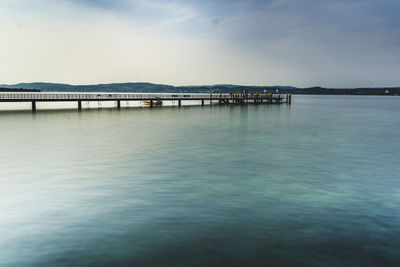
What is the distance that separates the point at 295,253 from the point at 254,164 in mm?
12796

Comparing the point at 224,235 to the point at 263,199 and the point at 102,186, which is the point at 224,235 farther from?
the point at 102,186

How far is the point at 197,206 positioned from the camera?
13656mm

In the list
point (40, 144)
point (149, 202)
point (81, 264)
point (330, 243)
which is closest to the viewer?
point (81, 264)

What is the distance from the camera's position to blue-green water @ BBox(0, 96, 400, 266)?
958 cm

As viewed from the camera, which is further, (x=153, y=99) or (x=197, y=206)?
(x=153, y=99)

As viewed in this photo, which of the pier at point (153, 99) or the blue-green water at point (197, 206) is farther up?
the pier at point (153, 99)

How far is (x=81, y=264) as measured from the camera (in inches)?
352

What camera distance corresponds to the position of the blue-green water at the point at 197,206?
958cm

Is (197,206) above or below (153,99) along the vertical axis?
below

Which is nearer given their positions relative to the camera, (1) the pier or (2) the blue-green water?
(2) the blue-green water

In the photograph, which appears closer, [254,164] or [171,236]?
[171,236]

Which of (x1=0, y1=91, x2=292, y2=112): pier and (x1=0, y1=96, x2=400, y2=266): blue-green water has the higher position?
(x1=0, y1=91, x2=292, y2=112): pier

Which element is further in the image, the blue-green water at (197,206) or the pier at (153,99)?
the pier at (153,99)

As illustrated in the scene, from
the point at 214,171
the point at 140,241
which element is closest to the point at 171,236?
the point at 140,241
